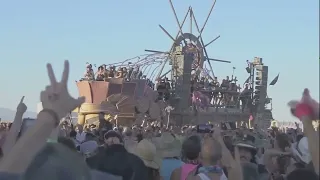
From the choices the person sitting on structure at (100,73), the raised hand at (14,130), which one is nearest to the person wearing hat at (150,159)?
the raised hand at (14,130)

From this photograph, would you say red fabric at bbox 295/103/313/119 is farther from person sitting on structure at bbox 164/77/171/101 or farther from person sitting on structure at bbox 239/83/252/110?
person sitting on structure at bbox 239/83/252/110

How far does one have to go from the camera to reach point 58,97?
2.64m

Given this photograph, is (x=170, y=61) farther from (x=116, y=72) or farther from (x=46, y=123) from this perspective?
(x=46, y=123)

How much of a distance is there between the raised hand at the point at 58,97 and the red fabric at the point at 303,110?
0.94 metres

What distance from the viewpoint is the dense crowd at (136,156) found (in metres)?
2.64

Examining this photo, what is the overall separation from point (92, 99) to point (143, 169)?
36108 millimetres

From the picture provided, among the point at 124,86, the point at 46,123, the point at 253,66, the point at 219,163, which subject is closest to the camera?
the point at 46,123

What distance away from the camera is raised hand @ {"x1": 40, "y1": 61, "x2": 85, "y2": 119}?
2.63 m

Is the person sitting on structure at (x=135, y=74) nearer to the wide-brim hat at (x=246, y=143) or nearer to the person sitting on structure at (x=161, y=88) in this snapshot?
the person sitting on structure at (x=161, y=88)

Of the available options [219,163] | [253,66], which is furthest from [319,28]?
[253,66]

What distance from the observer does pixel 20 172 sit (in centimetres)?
272

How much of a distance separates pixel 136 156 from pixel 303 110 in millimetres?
4071

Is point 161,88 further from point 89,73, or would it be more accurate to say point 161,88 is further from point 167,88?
point 89,73

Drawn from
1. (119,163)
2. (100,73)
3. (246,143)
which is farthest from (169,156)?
(100,73)
